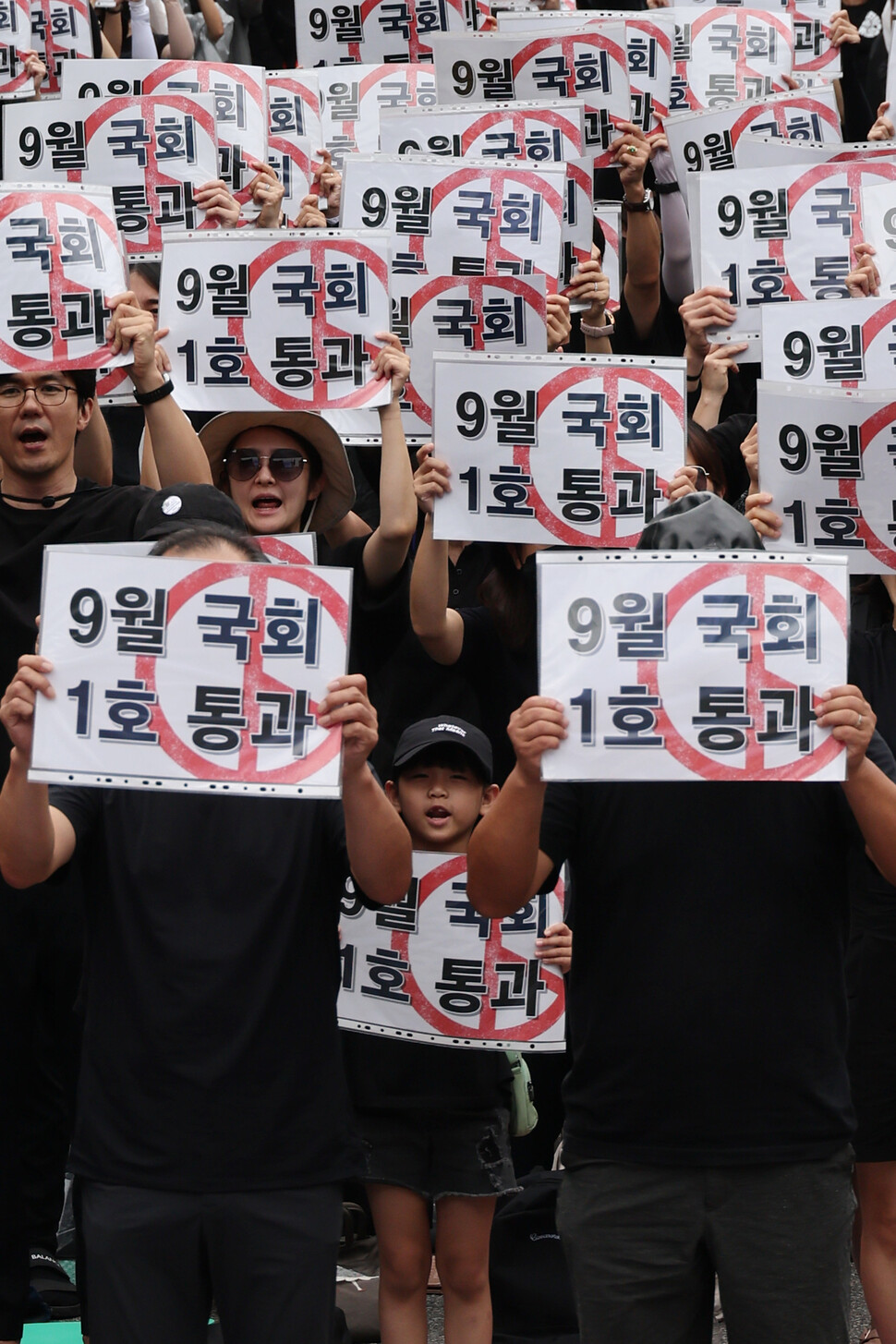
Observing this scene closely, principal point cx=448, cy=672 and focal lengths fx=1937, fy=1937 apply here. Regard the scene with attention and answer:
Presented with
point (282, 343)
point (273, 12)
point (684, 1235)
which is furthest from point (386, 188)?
point (273, 12)

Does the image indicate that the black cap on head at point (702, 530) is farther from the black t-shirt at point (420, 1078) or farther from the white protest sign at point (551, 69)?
Result: the white protest sign at point (551, 69)

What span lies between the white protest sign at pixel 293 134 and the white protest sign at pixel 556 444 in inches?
121

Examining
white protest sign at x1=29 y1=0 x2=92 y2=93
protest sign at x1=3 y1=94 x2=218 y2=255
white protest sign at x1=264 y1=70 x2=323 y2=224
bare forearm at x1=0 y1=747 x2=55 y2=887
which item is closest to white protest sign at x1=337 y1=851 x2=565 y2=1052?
bare forearm at x1=0 y1=747 x2=55 y2=887

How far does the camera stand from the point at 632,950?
11.3ft

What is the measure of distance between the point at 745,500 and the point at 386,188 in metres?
2.21

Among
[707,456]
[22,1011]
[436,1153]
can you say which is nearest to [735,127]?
[707,456]

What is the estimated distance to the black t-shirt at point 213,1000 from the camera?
131 inches

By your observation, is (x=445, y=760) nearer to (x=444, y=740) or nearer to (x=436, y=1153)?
(x=444, y=740)

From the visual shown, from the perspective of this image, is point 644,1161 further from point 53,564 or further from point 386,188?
point 386,188

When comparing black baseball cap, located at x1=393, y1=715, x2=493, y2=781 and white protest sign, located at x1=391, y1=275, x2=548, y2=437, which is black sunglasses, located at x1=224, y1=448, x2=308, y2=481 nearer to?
white protest sign, located at x1=391, y1=275, x2=548, y2=437

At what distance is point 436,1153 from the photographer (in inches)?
179

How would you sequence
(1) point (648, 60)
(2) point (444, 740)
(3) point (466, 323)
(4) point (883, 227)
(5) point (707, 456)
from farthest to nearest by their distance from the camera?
(1) point (648, 60), (4) point (883, 227), (3) point (466, 323), (5) point (707, 456), (2) point (444, 740)

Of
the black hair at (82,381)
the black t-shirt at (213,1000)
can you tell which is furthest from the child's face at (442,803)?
the black hair at (82,381)

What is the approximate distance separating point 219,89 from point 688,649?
457 centimetres
